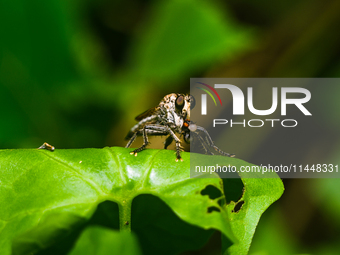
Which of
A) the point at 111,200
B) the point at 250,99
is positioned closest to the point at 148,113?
the point at 250,99

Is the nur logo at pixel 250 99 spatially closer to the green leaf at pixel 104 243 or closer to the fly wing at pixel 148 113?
the fly wing at pixel 148 113

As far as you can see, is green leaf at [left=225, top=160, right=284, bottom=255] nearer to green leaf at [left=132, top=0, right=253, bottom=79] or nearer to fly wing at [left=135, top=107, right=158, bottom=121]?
fly wing at [left=135, top=107, right=158, bottom=121]

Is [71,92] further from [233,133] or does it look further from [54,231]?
[54,231]

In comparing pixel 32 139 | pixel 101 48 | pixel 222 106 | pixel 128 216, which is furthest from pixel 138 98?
pixel 128 216

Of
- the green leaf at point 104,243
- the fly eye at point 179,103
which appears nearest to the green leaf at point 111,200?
the green leaf at point 104,243

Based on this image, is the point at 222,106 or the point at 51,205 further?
the point at 222,106

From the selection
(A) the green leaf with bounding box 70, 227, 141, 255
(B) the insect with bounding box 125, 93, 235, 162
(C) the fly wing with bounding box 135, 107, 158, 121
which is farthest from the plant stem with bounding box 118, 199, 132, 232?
(C) the fly wing with bounding box 135, 107, 158, 121
